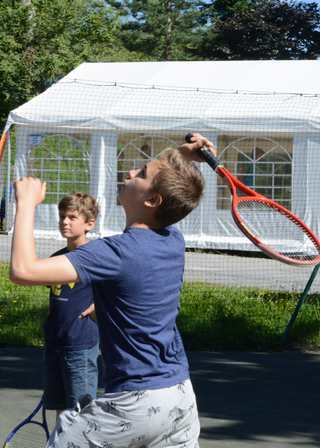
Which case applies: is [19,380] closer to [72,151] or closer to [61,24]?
[72,151]

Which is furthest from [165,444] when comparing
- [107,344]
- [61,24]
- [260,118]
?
[61,24]

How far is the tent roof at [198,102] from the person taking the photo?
19.3m

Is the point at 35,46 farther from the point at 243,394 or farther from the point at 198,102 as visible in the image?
the point at 243,394

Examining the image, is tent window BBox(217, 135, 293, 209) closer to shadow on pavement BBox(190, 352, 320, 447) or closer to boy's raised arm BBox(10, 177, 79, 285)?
shadow on pavement BBox(190, 352, 320, 447)

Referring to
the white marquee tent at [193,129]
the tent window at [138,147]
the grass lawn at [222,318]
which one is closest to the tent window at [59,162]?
the white marquee tent at [193,129]

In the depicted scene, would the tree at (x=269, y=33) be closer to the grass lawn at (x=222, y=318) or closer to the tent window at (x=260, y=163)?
the tent window at (x=260, y=163)

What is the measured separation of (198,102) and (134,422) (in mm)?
16567

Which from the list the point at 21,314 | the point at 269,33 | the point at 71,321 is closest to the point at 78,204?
the point at 71,321

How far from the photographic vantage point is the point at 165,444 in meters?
3.73

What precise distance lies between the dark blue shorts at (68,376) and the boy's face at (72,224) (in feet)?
2.13

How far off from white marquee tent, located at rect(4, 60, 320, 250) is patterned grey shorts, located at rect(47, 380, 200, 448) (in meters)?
14.8

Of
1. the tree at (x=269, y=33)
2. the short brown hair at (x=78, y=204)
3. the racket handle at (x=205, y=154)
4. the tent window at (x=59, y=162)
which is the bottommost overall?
the short brown hair at (x=78, y=204)

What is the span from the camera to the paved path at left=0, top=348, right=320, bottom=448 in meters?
6.95

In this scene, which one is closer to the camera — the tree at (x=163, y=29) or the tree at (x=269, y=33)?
the tree at (x=269, y=33)
